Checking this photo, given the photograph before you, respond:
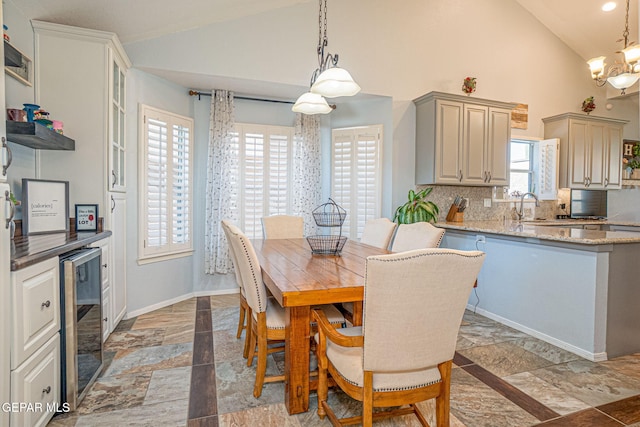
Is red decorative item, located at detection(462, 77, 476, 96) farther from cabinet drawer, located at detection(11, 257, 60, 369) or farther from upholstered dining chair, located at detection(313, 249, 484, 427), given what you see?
cabinet drawer, located at detection(11, 257, 60, 369)

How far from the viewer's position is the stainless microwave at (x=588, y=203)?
18.1ft

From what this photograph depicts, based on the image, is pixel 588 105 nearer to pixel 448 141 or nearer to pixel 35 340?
pixel 448 141

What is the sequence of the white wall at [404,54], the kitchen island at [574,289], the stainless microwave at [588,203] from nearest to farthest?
the kitchen island at [574,289] → the white wall at [404,54] → the stainless microwave at [588,203]

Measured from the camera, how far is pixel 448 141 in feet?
13.9

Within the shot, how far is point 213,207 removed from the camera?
4.17 m

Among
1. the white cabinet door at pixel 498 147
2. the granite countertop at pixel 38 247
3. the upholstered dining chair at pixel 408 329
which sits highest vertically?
the white cabinet door at pixel 498 147

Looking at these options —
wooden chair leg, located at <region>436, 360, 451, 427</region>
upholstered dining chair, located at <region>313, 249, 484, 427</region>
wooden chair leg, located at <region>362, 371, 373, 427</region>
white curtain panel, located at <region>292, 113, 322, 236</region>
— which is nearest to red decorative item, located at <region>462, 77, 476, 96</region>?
white curtain panel, located at <region>292, 113, 322, 236</region>

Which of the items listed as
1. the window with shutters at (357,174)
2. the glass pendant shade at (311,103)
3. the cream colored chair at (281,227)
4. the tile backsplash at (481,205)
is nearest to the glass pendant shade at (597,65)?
the tile backsplash at (481,205)

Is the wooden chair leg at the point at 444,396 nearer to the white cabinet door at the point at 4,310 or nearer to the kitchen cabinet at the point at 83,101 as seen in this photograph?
the white cabinet door at the point at 4,310

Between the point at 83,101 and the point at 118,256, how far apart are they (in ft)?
4.56

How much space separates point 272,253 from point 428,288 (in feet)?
5.15

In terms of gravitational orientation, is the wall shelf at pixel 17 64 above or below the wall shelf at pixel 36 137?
above

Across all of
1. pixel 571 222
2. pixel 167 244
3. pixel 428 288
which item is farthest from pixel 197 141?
pixel 571 222

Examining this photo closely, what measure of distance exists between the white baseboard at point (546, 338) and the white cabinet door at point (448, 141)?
1.59m
